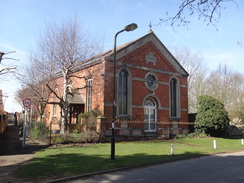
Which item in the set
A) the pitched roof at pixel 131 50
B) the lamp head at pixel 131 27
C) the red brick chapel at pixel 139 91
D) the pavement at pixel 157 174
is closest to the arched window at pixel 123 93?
the red brick chapel at pixel 139 91

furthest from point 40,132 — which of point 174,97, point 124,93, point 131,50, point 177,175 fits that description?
point 174,97

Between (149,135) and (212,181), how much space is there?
1375 centimetres

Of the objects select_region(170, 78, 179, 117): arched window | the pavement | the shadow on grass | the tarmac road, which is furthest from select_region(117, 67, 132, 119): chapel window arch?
the tarmac road

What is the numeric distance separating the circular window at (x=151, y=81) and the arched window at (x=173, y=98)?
2.78 m

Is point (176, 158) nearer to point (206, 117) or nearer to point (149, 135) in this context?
point (149, 135)

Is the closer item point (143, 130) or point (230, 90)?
point (143, 130)

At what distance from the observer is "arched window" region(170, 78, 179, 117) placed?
24.9 m

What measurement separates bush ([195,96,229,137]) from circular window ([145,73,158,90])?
5.98 metres


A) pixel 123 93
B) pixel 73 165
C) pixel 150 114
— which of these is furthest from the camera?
pixel 150 114

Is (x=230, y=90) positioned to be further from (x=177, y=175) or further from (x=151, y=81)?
(x=177, y=175)

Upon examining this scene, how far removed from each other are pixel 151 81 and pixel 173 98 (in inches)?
141

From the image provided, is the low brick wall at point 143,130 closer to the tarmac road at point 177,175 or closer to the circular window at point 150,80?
the circular window at point 150,80

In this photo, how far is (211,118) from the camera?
23.9m

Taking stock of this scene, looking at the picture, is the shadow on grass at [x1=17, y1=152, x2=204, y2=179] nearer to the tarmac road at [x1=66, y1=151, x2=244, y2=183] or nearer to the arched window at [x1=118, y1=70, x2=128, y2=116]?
the tarmac road at [x1=66, y1=151, x2=244, y2=183]
